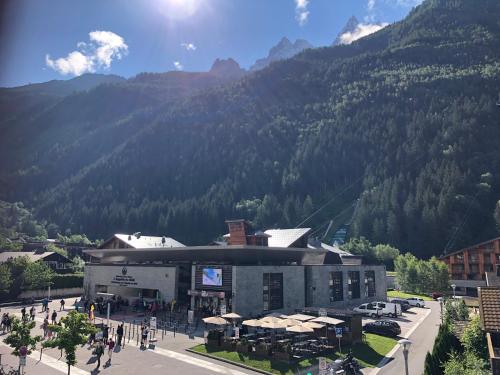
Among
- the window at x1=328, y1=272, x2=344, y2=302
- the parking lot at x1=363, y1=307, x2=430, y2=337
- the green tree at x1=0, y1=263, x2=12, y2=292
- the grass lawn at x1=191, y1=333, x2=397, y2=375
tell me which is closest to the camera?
the grass lawn at x1=191, y1=333, x2=397, y2=375

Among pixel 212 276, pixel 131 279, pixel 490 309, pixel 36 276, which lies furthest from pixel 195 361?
pixel 36 276

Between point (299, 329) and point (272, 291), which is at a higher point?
point (299, 329)

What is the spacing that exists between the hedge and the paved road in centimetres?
6066

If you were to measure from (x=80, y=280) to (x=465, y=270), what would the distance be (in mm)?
86624

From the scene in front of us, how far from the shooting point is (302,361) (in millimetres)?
31266

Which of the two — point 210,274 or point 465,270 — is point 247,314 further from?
point 465,270

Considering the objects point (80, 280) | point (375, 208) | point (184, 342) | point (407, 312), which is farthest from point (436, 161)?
point (184, 342)

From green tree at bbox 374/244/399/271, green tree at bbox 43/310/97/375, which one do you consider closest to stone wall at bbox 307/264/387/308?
green tree at bbox 43/310/97/375

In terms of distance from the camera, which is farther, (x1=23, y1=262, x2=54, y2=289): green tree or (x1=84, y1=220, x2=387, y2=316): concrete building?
(x1=23, y1=262, x2=54, y2=289): green tree

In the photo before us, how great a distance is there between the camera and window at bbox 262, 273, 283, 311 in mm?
50750

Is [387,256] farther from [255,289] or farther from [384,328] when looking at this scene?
[384,328]

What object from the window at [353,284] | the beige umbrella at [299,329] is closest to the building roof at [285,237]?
the window at [353,284]

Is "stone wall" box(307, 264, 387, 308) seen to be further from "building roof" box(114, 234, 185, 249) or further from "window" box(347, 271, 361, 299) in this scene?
"building roof" box(114, 234, 185, 249)

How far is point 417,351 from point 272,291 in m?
19.5
